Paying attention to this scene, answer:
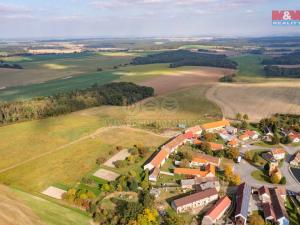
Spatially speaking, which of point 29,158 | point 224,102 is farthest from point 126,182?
point 224,102

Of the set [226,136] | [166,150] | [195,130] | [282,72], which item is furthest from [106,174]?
[282,72]

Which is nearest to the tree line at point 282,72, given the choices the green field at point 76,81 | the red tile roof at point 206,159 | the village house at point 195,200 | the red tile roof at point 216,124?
the green field at point 76,81

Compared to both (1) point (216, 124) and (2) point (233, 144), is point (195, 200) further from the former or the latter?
(1) point (216, 124)

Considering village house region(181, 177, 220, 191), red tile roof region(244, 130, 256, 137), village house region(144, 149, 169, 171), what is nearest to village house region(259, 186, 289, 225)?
village house region(181, 177, 220, 191)

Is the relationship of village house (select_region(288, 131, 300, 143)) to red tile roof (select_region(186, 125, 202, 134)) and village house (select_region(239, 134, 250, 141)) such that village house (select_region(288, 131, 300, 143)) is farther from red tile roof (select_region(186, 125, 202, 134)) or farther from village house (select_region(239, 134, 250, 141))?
red tile roof (select_region(186, 125, 202, 134))

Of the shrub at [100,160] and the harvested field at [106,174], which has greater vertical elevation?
the shrub at [100,160]

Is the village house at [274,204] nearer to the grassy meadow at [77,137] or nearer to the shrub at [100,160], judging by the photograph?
the grassy meadow at [77,137]
